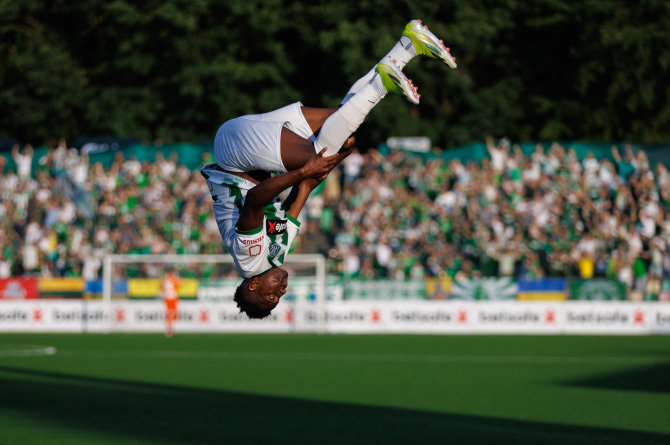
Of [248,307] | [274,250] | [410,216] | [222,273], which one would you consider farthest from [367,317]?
[274,250]

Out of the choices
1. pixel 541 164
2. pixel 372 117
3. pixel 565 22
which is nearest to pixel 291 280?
pixel 541 164

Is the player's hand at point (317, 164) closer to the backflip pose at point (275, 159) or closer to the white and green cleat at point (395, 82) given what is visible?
the backflip pose at point (275, 159)

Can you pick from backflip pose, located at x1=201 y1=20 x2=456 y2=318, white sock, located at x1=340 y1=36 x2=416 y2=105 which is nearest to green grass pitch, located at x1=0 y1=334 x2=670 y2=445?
backflip pose, located at x1=201 y1=20 x2=456 y2=318

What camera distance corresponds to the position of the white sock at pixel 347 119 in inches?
401

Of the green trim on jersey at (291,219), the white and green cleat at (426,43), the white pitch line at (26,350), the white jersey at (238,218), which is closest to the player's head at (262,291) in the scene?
the white jersey at (238,218)

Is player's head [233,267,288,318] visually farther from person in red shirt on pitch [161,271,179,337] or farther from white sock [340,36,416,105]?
person in red shirt on pitch [161,271,179,337]

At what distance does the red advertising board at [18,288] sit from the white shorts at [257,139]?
2399cm

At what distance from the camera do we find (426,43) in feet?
35.1

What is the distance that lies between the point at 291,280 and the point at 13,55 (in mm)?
22111

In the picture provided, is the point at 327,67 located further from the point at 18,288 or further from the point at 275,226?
the point at 275,226

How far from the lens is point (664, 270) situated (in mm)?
30688

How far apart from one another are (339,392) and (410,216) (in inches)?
612

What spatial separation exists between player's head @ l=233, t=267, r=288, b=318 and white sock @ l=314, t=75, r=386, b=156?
1.63 m

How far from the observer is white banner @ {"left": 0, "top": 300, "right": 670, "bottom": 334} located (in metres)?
31.8
